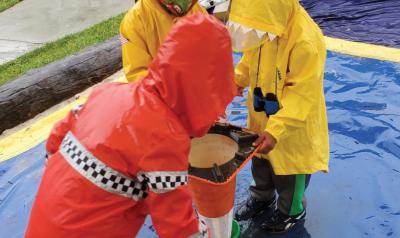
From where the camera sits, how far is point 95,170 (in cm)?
147

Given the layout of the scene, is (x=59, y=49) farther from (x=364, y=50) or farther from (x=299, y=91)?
(x=299, y=91)

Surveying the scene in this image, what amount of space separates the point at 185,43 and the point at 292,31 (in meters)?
0.70

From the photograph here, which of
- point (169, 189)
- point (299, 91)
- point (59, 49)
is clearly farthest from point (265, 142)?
point (59, 49)

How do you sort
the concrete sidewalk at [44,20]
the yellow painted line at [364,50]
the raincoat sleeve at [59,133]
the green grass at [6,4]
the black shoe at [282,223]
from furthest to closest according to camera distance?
the green grass at [6,4], the concrete sidewalk at [44,20], the yellow painted line at [364,50], the black shoe at [282,223], the raincoat sleeve at [59,133]

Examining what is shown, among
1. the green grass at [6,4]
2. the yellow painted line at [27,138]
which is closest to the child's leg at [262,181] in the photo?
the yellow painted line at [27,138]

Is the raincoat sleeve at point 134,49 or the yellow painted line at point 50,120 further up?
the raincoat sleeve at point 134,49

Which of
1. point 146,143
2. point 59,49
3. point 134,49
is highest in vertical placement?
point 146,143

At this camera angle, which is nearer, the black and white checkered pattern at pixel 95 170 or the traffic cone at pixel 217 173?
the black and white checkered pattern at pixel 95 170

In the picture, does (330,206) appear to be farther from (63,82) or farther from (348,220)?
(63,82)

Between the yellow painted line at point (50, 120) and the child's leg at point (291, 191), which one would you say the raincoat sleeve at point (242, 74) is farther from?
the yellow painted line at point (50, 120)

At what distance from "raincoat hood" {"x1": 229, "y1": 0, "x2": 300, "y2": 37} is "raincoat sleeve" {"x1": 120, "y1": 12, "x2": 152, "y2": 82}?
0.71 metres

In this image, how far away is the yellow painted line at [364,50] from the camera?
4068 mm

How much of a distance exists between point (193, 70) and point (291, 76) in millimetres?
714

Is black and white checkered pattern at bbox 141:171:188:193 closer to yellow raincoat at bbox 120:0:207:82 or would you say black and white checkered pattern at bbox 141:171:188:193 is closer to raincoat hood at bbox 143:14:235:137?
raincoat hood at bbox 143:14:235:137
